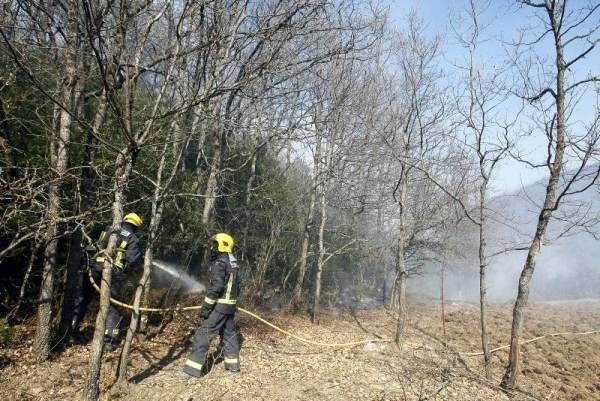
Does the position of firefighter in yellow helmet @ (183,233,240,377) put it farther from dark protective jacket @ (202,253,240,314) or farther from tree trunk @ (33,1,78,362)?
tree trunk @ (33,1,78,362)

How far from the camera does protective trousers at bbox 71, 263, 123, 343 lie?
644cm

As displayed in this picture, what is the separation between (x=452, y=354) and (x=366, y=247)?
819cm

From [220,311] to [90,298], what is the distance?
265 cm

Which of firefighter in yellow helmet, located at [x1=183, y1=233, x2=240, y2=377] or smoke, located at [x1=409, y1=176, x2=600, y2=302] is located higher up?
smoke, located at [x1=409, y1=176, x2=600, y2=302]

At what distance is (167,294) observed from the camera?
356 inches

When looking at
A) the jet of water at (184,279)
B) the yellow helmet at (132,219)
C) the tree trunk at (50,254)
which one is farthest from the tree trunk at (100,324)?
the jet of water at (184,279)

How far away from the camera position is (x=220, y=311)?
6.21m

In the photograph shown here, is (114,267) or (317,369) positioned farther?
(317,369)

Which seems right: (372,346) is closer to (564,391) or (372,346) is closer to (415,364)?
(415,364)

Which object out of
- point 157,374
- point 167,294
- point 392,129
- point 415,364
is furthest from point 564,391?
point 167,294

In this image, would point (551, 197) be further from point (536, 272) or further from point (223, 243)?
point (536, 272)

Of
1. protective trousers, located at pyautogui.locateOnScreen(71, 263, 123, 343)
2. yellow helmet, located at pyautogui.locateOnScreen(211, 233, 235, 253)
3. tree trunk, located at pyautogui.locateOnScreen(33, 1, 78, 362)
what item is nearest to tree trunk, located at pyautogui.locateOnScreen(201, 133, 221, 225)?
protective trousers, located at pyautogui.locateOnScreen(71, 263, 123, 343)

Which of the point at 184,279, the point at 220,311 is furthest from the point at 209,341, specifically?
the point at 184,279

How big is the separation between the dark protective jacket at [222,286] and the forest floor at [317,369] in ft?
3.57
